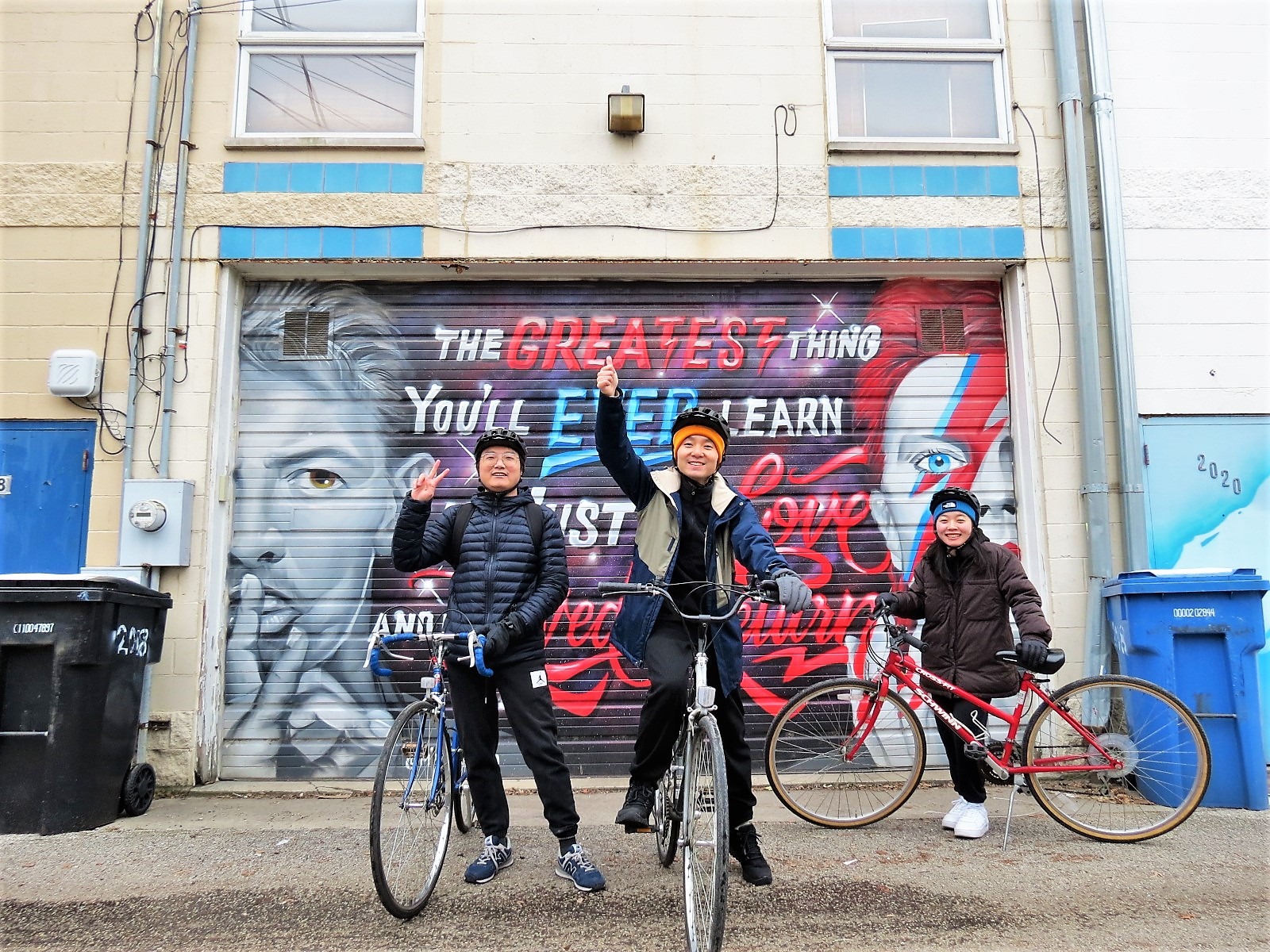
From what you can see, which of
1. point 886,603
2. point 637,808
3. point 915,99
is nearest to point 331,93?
point 915,99

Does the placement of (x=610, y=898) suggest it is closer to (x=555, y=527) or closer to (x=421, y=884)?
(x=421, y=884)

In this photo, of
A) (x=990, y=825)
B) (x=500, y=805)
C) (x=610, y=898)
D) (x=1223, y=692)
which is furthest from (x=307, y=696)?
(x=1223, y=692)

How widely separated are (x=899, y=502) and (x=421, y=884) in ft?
14.0

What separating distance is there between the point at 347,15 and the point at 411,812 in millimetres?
6090

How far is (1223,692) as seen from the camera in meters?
4.96

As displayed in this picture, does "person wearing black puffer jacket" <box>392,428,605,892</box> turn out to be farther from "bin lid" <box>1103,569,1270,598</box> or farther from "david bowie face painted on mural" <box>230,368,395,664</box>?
"bin lid" <box>1103,569,1270,598</box>

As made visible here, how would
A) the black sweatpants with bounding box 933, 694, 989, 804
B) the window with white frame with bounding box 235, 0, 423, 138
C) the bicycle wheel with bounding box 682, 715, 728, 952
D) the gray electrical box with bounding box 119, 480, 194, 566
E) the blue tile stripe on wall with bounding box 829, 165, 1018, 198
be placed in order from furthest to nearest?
the window with white frame with bounding box 235, 0, 423, 138 < the blue tile stripe on wall with bounding box 829, 165, 1018, 198 < the gray electrical box with bounding box 119, 480, 194, 566 < the black sweatpants with bounding box 933, 694, 989, 804 < the bicycle wheel with bounding box 682, 715, 728, 952

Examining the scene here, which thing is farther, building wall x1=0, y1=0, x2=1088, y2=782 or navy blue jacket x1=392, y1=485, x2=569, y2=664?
building wall x1=0, y1=0, x2=1088, y2=782

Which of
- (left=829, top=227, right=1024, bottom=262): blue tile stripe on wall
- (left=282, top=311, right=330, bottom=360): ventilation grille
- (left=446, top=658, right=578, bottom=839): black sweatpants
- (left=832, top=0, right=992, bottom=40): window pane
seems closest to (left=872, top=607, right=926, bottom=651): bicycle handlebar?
(left=446, top=658, right=578, bottom=839): black sweatpants

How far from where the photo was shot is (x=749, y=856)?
3.77 metres

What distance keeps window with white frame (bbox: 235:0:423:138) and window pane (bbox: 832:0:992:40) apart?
3.37m

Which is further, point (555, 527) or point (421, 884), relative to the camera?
point (555, 527)

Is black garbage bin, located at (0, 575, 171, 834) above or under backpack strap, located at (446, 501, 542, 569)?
under

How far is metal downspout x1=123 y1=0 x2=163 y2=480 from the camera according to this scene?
5883 mm
